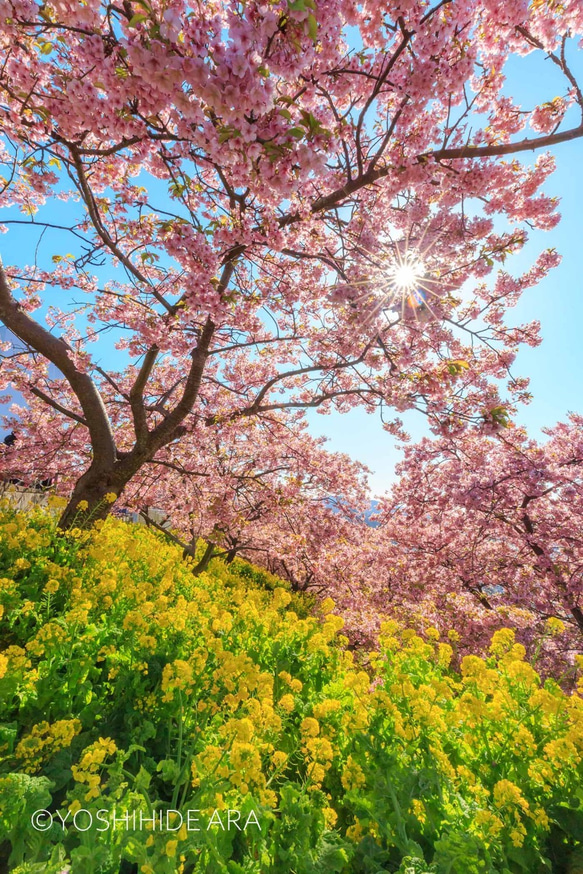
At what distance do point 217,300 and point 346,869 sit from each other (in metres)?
4.71

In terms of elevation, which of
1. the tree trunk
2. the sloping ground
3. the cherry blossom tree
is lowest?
the sloping ground

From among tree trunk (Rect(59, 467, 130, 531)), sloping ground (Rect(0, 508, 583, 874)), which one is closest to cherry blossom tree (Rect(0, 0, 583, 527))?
tree trunk (Rect(59, 467, 130, 531))

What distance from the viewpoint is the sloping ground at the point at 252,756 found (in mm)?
1937

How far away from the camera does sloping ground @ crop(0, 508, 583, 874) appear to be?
1937 millimetres

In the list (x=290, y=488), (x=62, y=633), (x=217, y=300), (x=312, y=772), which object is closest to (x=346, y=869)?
(x=312, y=772)

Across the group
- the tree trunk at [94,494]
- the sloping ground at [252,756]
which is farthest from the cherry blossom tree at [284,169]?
the sloping ground at [252,756]

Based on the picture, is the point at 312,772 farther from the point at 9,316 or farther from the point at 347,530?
the point at 347,530

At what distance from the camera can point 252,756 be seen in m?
2.17

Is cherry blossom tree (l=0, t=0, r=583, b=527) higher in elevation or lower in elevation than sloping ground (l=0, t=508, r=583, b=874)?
higher

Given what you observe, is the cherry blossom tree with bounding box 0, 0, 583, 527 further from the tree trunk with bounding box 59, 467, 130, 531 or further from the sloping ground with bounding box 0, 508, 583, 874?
the sloping ground with bounding box 0, 508, 583, 874

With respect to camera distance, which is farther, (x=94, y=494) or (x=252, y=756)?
(x=94, y=494)

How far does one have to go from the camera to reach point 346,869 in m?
2.13

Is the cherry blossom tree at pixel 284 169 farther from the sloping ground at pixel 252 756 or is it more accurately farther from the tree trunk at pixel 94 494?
Result: the sloping ground at pixel 252 756

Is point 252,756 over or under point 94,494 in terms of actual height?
under
